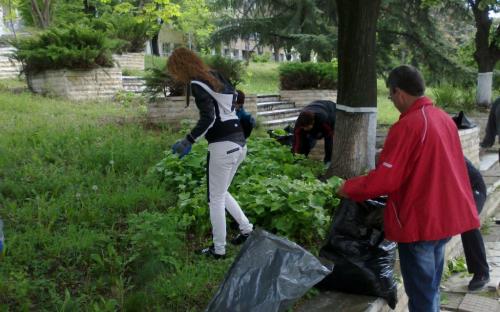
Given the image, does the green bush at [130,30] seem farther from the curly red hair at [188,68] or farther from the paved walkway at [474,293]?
the paved walkway at [474,293]

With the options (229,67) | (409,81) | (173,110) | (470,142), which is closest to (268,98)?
(229,67)

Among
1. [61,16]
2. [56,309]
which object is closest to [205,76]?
[56,309]

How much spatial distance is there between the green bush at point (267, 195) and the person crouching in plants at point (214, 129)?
53 centimetres

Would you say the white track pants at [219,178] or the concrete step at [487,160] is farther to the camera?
the concrete step at [487,160]

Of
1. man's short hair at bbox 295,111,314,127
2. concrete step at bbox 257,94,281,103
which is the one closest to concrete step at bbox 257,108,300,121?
concrete step at bbox 257,94,281,103

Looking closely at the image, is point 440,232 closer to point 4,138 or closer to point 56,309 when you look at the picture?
point 56,309

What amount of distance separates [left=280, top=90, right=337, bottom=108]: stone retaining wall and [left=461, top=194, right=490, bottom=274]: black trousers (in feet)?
29.0

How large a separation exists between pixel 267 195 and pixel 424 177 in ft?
6.48

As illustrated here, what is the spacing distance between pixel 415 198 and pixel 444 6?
1863 centimetres

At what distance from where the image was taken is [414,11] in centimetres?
1911

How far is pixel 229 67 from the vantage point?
10102 mm

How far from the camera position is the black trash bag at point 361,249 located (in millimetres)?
3564

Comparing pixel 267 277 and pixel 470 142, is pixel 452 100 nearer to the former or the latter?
pixel 470 142

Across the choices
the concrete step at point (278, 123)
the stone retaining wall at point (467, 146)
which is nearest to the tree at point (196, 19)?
the concrete step at point (278, 123)
